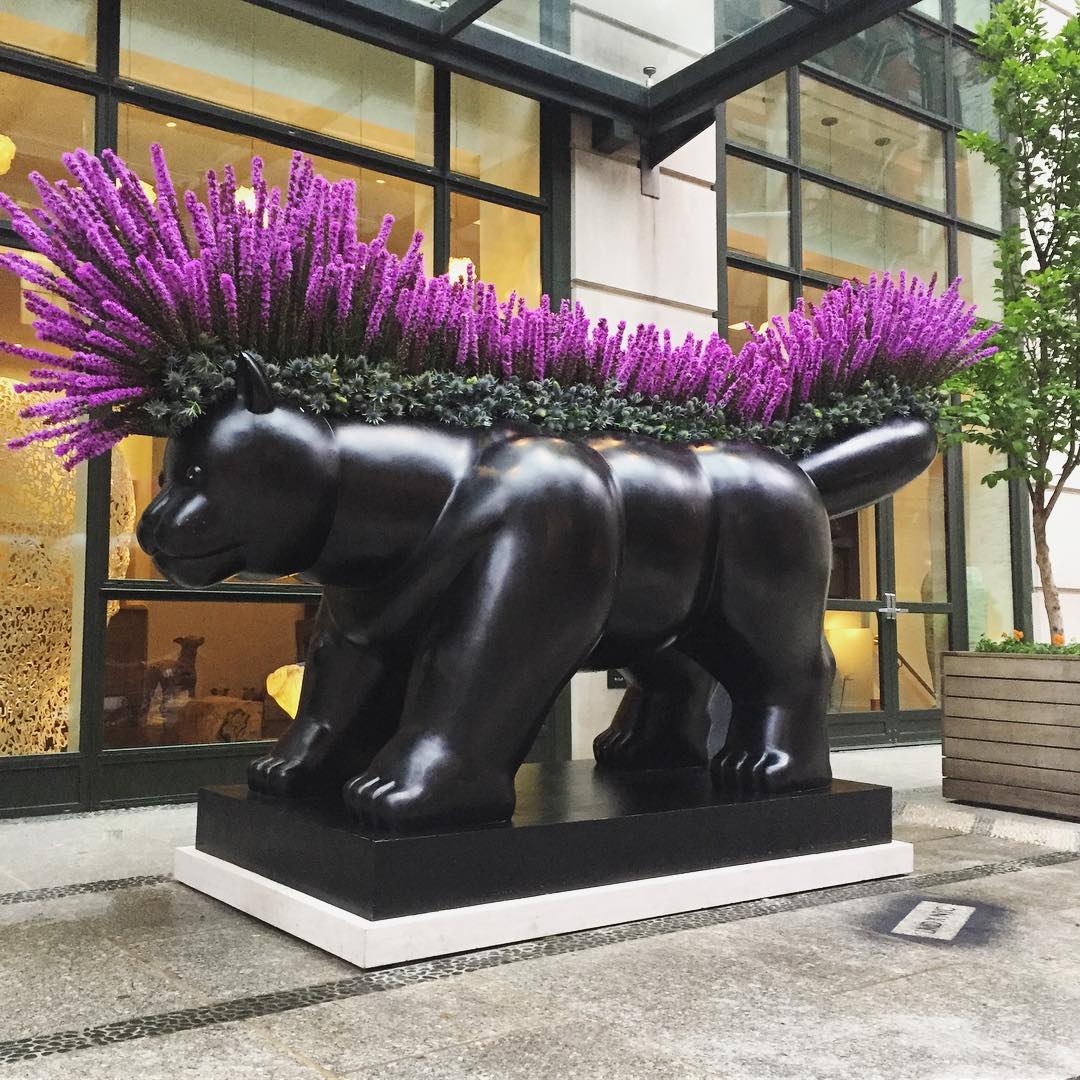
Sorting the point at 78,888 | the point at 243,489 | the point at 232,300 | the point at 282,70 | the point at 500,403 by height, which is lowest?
the point at 78,888

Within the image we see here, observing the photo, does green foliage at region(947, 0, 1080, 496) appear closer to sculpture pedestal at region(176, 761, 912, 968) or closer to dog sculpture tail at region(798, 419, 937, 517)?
dog sculpture tail at region(798, 419, 937, 517)

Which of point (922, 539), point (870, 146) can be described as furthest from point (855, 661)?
point (870, 146)

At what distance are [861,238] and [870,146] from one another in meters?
0.74

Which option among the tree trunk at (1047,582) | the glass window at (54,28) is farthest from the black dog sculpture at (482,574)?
the glass window at (54,28)

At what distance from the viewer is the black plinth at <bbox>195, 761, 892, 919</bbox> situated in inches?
94.7

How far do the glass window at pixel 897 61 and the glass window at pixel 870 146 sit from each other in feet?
0.52

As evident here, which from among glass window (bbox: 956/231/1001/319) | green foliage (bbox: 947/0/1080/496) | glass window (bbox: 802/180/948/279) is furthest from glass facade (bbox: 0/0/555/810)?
glass window (bbox: 956/231/1001/319)

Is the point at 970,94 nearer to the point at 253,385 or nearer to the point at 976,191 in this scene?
the point at 976,191

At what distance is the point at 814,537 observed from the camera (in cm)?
319

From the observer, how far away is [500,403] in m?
2.90

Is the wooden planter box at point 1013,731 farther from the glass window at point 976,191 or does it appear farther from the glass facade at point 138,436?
the glass window at point 976,191

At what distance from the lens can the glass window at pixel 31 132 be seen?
16.4ft

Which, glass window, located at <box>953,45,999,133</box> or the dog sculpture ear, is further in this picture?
glass window, located at <box>953,45,999,133</box>

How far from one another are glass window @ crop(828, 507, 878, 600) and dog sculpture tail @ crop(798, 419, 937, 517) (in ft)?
14.8
